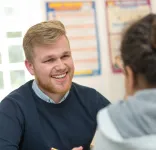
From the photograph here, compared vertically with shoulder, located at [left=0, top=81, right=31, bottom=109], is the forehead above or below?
above

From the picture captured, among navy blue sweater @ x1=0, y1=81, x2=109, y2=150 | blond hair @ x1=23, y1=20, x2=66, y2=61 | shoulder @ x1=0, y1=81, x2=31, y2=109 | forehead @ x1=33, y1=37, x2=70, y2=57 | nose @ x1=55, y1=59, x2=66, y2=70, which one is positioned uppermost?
blond hair @ x1=23, y1=20, x2=66, y2=61

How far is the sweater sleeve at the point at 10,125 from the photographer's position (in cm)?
117

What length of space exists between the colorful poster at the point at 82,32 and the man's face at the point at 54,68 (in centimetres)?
52

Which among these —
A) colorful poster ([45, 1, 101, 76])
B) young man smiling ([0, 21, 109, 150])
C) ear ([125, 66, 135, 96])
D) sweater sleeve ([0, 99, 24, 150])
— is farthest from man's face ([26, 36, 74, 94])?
ear ([125, 66, 135, 96])

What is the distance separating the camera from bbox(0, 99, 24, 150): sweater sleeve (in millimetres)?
1173

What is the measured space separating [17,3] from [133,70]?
51.6 inches

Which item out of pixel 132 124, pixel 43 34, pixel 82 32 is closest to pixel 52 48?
pixel 43 34

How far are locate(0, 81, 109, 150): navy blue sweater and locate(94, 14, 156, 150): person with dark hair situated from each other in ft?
1.88

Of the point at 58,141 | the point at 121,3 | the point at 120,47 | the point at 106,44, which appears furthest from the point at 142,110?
the point at 121,3

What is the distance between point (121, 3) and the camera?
6.49 feet

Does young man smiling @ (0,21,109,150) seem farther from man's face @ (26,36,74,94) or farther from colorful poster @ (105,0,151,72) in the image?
colorful poster @ (105,0,151,72)

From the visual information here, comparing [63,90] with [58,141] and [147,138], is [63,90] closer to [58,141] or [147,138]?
[58,141]

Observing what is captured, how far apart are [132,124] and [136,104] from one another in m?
0.05

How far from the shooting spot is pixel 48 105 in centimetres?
135
